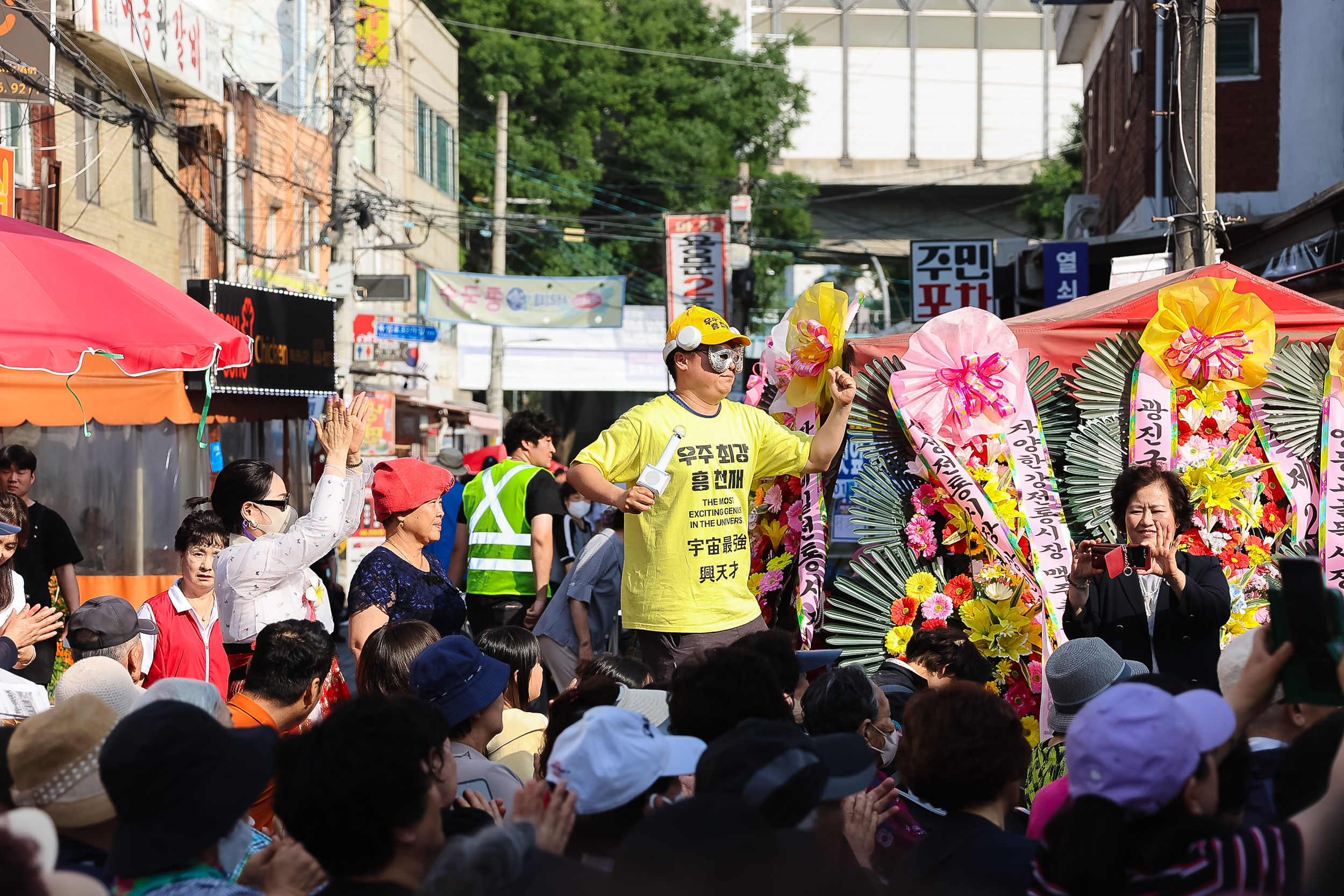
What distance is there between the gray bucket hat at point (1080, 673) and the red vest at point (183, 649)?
254 cm

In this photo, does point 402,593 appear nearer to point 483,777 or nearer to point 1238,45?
point 483,777

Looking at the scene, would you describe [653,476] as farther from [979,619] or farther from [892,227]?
[892,227]

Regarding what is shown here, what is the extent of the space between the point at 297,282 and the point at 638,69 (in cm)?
1601

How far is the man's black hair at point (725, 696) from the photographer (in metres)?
2.67

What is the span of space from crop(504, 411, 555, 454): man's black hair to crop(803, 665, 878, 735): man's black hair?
11.6ft

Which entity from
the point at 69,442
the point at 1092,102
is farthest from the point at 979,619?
the point at 1092,102

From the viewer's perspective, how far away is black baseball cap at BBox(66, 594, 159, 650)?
12.4 feet

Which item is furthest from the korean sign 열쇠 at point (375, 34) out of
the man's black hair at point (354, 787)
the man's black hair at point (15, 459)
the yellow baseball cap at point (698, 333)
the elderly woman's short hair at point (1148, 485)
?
the man's black hair at point (354, 787)

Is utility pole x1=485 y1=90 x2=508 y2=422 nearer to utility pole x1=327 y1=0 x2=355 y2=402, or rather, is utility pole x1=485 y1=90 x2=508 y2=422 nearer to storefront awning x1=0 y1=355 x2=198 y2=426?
utility pole x1=327 y1=0 x2=355 y2=402

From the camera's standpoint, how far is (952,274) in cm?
1341

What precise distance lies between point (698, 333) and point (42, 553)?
3.33m

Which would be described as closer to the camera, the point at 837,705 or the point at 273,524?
the point at 837,705

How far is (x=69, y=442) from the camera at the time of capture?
879 centimetres

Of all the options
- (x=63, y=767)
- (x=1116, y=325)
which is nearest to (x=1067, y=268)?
(x=1116, y=325)
